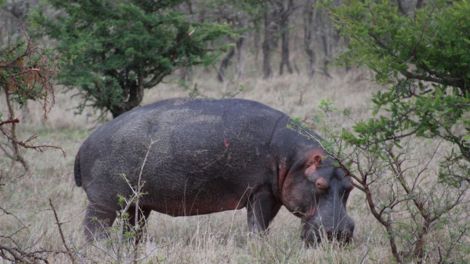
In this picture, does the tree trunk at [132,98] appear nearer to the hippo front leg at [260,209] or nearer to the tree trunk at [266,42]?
the hippo front leg at [260,209]

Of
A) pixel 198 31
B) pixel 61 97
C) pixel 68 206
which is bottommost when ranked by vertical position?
pixel 61 97

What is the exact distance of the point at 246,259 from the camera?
4.48 m

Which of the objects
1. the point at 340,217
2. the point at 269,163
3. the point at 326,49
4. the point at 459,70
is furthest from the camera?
the point at 326,49

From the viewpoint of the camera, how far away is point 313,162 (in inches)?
Result: 215

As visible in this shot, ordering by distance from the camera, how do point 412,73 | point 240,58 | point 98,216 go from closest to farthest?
point 412,73 → point 98,216 → point 240,58

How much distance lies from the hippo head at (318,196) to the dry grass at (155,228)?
153 millimetres

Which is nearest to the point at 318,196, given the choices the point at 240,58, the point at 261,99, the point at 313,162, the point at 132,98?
the point at 313,162

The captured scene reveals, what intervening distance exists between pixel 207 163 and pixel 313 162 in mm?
871

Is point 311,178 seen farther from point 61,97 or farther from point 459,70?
point 61,97

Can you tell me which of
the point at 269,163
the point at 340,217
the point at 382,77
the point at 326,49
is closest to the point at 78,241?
the point at 269,163

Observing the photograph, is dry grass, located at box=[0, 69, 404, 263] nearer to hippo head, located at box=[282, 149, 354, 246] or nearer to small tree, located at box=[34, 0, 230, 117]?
hippo head, located at box=[282, 149, 354, 246]

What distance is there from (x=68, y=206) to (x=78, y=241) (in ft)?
6.61

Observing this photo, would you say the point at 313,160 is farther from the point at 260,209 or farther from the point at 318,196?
the point at 260,209

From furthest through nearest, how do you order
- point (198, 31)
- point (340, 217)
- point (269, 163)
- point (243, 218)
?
point (198, 31), point (243, 218), point (269, 163), point (340, 217)
